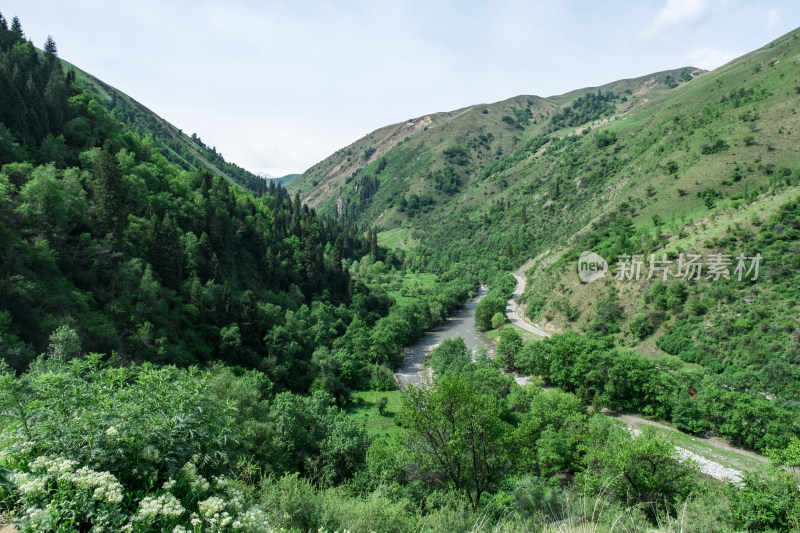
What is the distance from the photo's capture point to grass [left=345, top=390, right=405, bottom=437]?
1791 inches

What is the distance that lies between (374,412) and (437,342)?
3538 centimetres

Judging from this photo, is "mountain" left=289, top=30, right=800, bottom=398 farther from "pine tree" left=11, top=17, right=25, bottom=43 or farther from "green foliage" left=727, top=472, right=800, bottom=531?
"pine tree" left=11, top=17, right=25, bottom=43

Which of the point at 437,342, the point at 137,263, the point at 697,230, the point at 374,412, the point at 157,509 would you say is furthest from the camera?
the point at 437,342

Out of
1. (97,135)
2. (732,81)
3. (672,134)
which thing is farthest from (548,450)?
(732,81)

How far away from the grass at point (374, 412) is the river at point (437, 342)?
434 centimetres

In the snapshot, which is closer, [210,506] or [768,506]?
[210,506]

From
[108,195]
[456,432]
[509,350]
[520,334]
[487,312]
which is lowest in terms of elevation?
[520,334]

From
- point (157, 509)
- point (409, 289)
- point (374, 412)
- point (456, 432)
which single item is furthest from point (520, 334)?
point (157, 509)

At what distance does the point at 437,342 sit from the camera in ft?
276

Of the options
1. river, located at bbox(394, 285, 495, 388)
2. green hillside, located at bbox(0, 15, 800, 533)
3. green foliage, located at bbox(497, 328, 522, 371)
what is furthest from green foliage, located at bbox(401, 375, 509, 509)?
green foliage, located at bbox(497, 328, 522, 371)

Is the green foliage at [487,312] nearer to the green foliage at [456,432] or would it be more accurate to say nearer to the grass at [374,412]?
the grass at [374,412]

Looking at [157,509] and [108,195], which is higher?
[108,195]

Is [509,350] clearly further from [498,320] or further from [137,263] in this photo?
[137,263]

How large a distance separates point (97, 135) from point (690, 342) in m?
96.0
